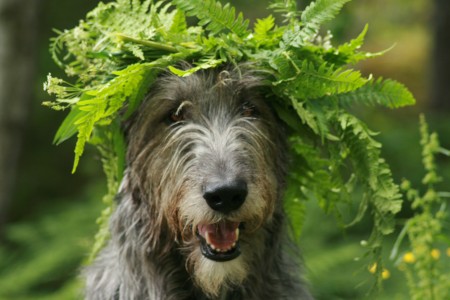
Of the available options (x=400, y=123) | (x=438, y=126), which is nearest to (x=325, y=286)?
(x=438, y=126)

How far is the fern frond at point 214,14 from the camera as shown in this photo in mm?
4008

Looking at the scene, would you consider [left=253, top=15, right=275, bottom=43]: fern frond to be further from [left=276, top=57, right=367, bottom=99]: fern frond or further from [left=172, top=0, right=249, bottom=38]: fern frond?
[left=276, top=57, right=367, bottom=99]: fern frond

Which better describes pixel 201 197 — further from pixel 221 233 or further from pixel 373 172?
pixel 373 172

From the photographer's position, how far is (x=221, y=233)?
401 centimetres

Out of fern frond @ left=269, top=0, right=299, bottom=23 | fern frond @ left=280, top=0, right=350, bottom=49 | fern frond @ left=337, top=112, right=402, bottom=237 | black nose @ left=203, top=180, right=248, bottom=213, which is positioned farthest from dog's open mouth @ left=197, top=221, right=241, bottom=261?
fern frond @ left=269, top=0, right=299, bottom=23

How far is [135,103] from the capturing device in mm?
4148

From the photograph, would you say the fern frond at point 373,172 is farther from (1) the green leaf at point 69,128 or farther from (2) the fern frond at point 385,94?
(1) the green leaf at point 69,128

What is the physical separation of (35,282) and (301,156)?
484 centimetres

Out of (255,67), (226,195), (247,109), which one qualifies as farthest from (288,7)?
(226,195)

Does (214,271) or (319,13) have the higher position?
(319,13)

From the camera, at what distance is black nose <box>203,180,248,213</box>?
3762 millimetres

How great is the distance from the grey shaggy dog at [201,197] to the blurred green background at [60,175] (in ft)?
2.01

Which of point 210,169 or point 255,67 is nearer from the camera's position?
point 210,169

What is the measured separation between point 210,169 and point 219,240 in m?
0.38
